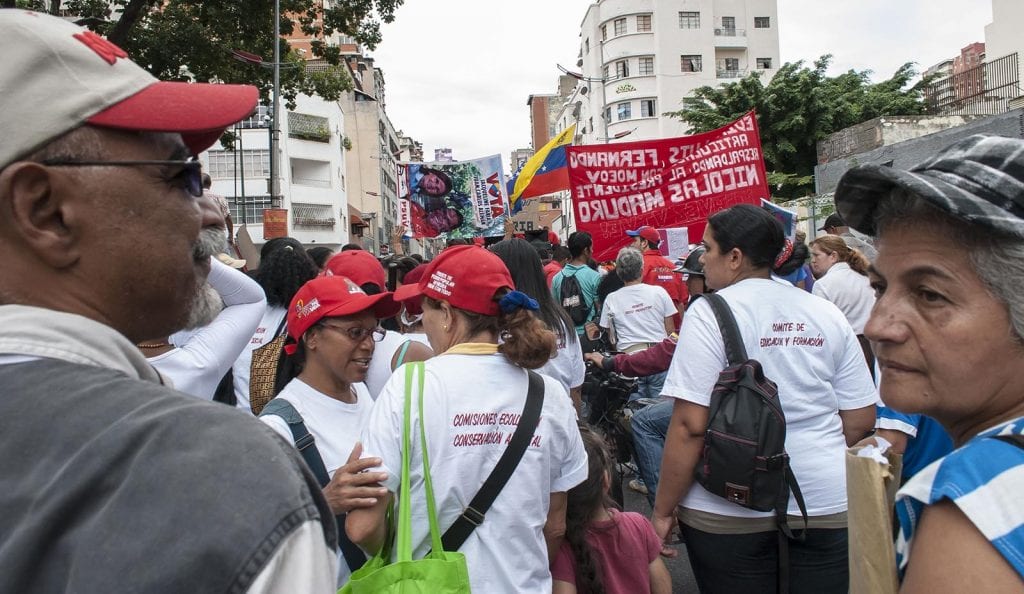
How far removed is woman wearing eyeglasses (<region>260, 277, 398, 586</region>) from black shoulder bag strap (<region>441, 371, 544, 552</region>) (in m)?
0.45

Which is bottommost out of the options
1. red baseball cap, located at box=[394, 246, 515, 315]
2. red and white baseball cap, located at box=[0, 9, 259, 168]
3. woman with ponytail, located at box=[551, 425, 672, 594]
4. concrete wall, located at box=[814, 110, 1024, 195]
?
woman with ponytail, located at box=[551, 425, 672, 594]

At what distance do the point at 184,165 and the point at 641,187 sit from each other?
7423 mm

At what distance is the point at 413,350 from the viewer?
389 cm

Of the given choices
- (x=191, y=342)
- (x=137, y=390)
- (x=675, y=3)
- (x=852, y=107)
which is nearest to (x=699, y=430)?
(x=191, y=342)

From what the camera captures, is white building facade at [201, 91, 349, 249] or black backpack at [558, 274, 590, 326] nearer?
black backpack at [558, 274, 590, 326]

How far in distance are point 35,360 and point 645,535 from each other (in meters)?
2.67

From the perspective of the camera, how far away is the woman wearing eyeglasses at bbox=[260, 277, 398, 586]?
9.20 feet

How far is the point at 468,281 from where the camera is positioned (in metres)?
2.78

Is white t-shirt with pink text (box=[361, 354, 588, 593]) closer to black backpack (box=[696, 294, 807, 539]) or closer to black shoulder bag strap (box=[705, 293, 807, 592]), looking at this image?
black backpack (box=[696, 294, 807, 539])

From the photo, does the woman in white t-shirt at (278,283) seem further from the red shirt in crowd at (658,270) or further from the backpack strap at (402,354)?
the red shirt in crowd at (658,270)

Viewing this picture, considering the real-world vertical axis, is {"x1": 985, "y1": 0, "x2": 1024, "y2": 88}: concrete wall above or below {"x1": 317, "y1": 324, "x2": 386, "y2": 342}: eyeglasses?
above

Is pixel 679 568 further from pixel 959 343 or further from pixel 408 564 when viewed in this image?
pixel 959 343

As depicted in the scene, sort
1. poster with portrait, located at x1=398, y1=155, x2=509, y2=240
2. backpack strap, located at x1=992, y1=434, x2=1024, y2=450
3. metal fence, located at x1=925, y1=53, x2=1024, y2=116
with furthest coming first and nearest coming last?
poster with portrait, located at x1=398, y1=155, x2=509, y2=240
metal fence, located at x1=925, y1=53, x2=1024, y2=116
backpack strap, located at x1=992, y1=434, x2=1024, y2=450

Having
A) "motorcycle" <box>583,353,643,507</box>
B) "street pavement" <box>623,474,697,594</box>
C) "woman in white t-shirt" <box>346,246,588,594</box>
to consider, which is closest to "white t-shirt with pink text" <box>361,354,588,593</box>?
"woman in white t-shirt" <box>346,246,588,594</box>
